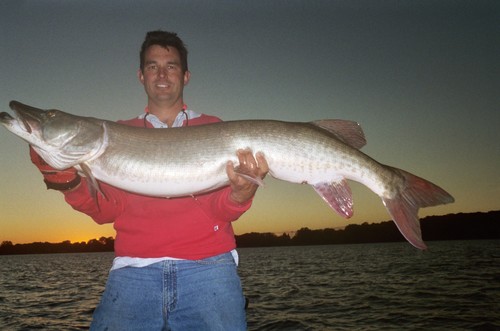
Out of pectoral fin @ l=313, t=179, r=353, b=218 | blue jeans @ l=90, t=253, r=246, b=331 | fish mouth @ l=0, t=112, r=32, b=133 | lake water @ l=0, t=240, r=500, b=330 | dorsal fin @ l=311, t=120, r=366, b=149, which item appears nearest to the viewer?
blue jeans @ l=90, t=253, r=246, b=331

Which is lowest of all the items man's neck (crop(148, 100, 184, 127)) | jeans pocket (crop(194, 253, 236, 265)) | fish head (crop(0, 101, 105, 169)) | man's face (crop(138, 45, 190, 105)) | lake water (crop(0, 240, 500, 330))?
lake water (crop(0, 240, 500, 330))

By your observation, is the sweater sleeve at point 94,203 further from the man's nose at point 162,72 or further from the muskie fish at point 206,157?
the man's nose at point 162,72

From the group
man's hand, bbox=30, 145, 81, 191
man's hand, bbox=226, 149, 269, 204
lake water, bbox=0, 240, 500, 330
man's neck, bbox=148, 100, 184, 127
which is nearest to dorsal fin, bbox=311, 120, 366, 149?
man's hand, bbox=226, 149, 269, 204

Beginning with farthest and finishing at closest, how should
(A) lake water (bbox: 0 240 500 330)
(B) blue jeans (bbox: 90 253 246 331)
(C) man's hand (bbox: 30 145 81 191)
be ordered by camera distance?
1. (A) lake water (bbox: 0 240 500 330)
2. (C) man's hand (bbox: 30 145 81 191)
3. (B) blue jeans (bbox: 90 253 246 331)

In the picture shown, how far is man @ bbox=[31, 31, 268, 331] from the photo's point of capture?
2830 mm

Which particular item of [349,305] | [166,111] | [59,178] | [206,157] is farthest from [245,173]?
[349,305]

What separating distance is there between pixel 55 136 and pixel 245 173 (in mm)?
1687

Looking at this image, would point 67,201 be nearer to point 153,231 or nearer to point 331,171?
point 153,231

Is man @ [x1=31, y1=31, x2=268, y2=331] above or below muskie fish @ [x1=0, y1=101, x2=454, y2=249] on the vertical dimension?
below

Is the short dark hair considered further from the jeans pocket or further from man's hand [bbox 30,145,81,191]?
the jeans pocket

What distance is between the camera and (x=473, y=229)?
113188mm

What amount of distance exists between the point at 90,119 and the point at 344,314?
11.0 metres

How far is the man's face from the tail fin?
2.22 meters

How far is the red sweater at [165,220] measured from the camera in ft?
9.82
